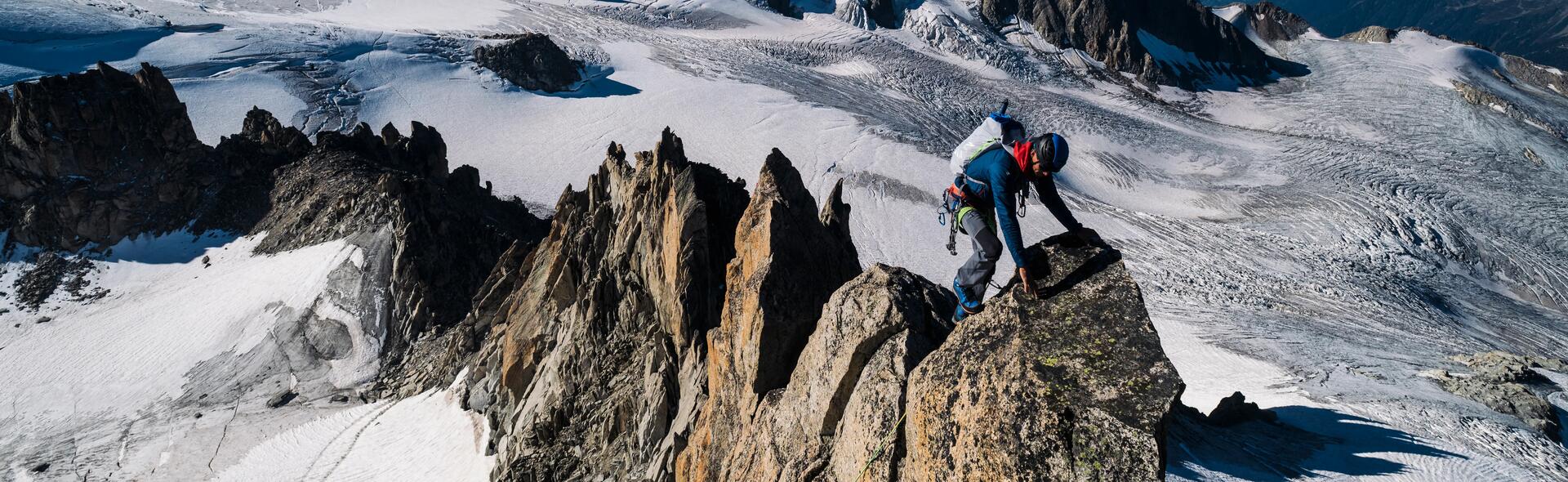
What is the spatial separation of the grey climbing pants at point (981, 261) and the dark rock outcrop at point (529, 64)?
76.2m

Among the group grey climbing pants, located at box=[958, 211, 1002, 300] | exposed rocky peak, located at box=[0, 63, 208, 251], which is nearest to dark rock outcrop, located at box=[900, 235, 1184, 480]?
grey climbing pants, located at box=[958, 211, 1002, 300]

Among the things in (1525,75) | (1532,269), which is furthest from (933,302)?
(1525,75)

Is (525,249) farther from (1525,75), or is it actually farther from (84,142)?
(1525,75)

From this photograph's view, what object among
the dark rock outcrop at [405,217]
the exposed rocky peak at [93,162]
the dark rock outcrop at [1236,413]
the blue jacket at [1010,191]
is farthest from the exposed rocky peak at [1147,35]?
the blue jacket at [1010,191]

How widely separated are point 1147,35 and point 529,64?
72.5 meters

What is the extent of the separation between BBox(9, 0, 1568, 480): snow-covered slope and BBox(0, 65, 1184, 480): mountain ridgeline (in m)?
2.61

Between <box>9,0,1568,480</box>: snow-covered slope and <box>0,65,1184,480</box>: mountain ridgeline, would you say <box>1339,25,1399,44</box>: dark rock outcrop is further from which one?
<box>0,65,1184,480</box>: mountain ridgeline

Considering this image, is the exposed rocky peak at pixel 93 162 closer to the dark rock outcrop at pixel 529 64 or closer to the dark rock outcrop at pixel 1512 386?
the dark rock outcrop at pixel 529 64

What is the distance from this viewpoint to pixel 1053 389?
6730 mm

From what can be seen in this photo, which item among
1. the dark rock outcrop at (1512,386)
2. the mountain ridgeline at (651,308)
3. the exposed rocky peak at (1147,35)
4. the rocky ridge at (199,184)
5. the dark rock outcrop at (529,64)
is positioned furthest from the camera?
the exposed rocky peak at (1147,35)

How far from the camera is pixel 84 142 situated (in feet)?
151

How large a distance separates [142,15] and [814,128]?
223 feet

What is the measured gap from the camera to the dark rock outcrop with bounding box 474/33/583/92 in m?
79.6

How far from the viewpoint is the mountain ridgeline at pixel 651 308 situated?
705 centimetres
